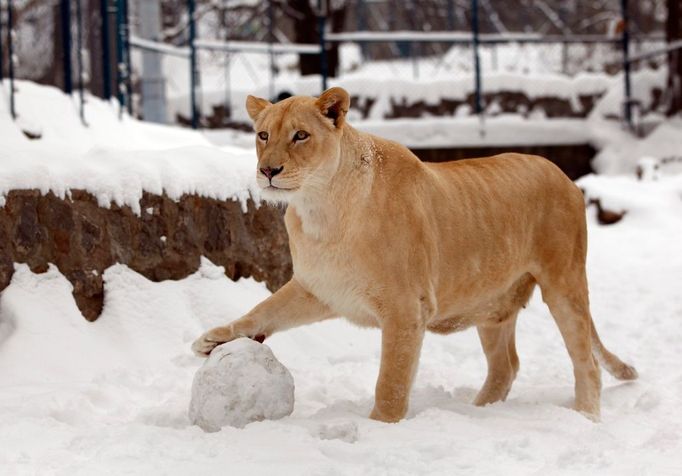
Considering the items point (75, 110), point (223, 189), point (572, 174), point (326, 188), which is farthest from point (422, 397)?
point (572, 174)

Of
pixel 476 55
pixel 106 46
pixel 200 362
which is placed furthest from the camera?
pixel 476 55

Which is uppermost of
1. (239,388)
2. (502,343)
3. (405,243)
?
(405,243)

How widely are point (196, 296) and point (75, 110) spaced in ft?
7.78

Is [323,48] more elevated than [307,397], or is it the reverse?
[323,48]

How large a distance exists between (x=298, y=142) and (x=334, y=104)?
0.27 m

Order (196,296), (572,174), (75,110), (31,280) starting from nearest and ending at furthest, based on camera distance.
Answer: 1. (31,280)
2. (196,296)
3. (75,110)
4. (572,174)

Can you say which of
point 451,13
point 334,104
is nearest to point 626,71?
point 451,13

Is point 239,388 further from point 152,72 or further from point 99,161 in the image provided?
point 152,72

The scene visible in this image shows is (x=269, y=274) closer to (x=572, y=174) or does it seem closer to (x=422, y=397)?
Result: (x=422, y=397)

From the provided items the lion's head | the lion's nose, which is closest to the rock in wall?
the lion's head

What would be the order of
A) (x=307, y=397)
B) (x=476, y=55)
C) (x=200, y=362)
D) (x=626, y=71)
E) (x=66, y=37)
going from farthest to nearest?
(x=626, y=71) < (x=476, y=55) < (x=66, y=37) < (x=200, y=362) < (x=307, y=397)

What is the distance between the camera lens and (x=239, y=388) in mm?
3947

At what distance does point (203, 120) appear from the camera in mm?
14312

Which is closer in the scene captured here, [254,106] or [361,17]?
[254,106]
